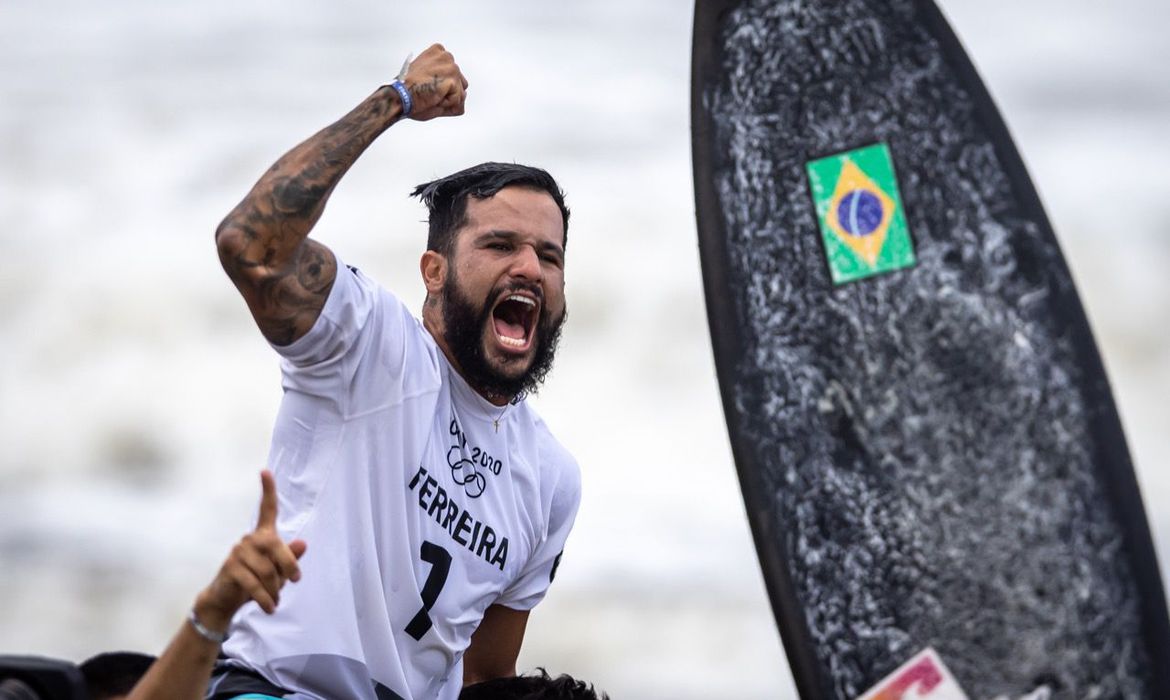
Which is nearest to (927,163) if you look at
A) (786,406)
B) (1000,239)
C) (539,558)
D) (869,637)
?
(1000,239)

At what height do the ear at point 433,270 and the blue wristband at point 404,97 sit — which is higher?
the blue wristband at point 404,97

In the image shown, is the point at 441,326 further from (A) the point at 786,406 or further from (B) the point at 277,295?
(A) the point at 786,406

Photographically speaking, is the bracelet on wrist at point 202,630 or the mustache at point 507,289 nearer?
the bracelet on wrist at point 202,630

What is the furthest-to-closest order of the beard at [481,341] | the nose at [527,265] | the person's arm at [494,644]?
the person's arm at [494,644]
the nose at [527,265]
the beard at [481,341]

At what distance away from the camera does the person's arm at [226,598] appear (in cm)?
311

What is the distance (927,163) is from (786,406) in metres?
0.71

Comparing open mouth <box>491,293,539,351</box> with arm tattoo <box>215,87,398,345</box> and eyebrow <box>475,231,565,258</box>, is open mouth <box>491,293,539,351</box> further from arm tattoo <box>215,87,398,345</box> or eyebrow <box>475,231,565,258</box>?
arm tattoo <box>215,87,398,345</box>

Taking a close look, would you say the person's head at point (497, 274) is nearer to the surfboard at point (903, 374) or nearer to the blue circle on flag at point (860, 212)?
the surfboard at point (903, 374)

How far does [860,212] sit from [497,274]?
3.98 feet

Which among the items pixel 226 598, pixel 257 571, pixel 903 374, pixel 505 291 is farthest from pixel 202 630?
pixel 903 374

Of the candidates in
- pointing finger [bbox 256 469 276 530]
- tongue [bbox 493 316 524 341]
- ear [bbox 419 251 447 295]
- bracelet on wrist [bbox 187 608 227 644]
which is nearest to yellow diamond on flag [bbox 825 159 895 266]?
tongue [bbox 493 316 524 341]

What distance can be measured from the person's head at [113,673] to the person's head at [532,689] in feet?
4.01

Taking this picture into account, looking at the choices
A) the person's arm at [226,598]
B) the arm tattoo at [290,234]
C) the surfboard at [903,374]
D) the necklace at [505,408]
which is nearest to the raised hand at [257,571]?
the person's arm at [226,598]

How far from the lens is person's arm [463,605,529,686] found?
4.91m
